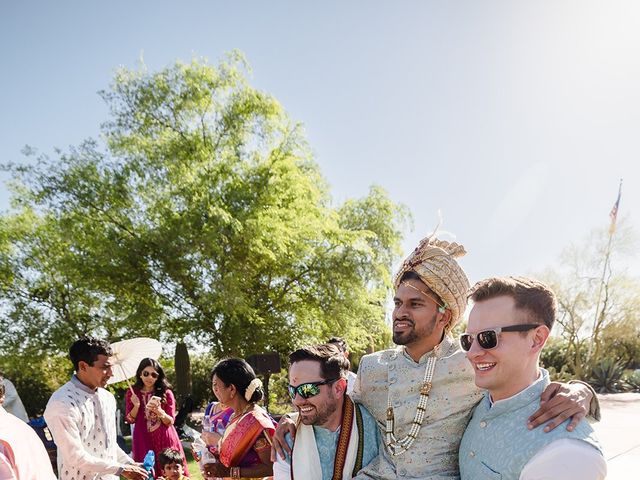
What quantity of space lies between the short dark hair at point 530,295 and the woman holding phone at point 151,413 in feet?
15.4

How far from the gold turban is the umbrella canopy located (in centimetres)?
397

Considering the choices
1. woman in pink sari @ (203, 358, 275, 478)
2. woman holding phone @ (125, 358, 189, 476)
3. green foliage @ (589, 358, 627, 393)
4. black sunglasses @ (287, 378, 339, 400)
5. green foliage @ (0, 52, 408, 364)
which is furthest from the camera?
green foliage @ (589, 358, 627, 393)

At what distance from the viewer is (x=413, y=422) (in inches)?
97.6

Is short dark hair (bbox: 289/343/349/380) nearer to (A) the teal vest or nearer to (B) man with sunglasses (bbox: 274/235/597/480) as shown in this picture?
(B) man with sunglasses (bbox: 274/235/597/480)

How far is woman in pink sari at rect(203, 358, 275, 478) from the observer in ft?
11.3

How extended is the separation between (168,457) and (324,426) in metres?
3.36

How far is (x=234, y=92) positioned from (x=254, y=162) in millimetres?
2692

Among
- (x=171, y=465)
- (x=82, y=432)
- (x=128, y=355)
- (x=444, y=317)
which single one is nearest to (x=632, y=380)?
(x=171, y=465)

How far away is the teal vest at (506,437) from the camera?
1.96 metres

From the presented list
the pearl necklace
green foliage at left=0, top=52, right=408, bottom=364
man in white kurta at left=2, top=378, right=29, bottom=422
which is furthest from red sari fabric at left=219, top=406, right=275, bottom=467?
green foliage at left=0, top=52, right=408, bottom=364

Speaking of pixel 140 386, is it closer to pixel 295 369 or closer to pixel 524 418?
pixel 295 369

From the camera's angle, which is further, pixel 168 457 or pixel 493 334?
pixel 168 457

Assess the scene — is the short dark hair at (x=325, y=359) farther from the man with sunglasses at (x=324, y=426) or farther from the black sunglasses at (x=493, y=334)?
the black sunglasses at (x=493, y=334)

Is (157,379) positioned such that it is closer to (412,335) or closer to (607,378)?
(412,335)
